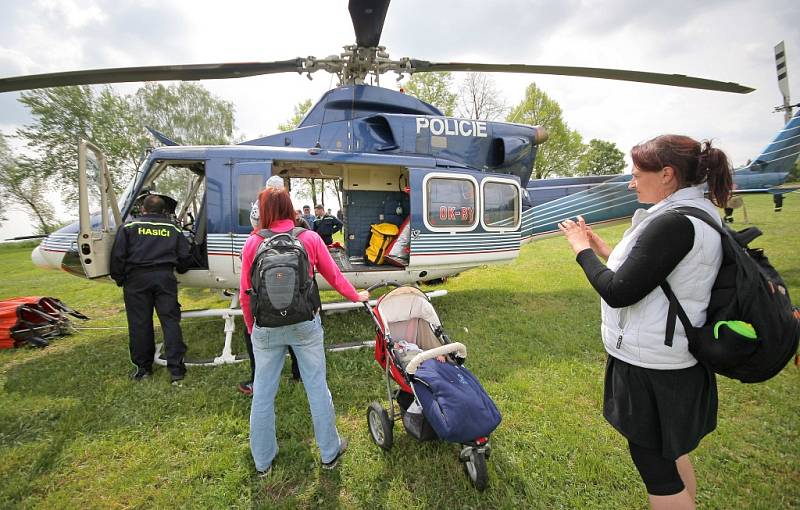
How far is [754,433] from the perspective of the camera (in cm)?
268

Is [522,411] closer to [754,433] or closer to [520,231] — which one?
[754,433]

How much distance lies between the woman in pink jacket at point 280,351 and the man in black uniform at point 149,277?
2.03 m

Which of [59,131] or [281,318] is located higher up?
[59,131]

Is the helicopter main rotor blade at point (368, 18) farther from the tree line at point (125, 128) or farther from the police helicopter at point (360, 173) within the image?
the tree line at point (125, 128)

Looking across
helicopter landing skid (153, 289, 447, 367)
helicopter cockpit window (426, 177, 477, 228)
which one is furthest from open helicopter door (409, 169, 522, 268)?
helicopter landing skid (153, 289, 447, 367)

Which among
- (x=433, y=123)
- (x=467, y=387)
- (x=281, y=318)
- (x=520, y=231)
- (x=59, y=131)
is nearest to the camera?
(x=281, y=318)

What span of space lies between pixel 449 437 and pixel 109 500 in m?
2.31

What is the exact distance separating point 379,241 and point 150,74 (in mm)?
3458

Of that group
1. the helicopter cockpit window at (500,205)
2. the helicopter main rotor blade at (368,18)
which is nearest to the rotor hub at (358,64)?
the helicopter main rotor blade at (368,18)

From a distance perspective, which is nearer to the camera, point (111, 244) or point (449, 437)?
point (449, 437)

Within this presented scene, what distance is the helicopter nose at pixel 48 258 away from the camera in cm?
412

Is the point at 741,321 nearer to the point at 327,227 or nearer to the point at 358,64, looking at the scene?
the point at 358,64

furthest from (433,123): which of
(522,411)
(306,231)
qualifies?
(522,411)

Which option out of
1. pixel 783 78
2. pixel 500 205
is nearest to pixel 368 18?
pixel 500 205
